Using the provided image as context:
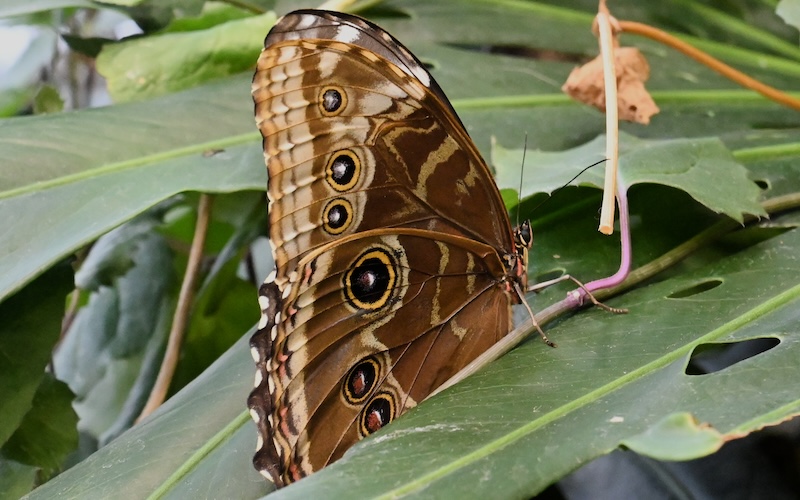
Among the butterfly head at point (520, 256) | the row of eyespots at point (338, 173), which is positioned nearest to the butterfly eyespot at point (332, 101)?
the row of eyespots at point (338, 173)

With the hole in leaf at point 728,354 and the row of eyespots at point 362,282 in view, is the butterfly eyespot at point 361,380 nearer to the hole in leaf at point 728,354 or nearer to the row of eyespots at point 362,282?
the row of eyespots at point 362,282

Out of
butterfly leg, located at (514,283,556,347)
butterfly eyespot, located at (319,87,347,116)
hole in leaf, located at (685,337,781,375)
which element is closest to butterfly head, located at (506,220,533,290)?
butterfly leg, located at (514,283,556,347)

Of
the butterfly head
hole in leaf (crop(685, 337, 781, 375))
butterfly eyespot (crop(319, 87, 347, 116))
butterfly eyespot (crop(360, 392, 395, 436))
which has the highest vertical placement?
butterfly eyespot (crop(319, 87, 347, 116))

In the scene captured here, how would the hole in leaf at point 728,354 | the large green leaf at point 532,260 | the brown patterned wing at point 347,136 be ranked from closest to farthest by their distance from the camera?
the large green leaf at point 532,260, the brown patterned wing at point 347,136, the hole in leaf at point 728,354

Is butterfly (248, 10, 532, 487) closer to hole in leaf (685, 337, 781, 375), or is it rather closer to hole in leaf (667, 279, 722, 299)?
hole in leaf (667, 279, 722, 299)

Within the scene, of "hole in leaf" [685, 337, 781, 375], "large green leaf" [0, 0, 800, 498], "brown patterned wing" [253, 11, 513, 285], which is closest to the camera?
"large green leaf" [0, 0, 800, 498]

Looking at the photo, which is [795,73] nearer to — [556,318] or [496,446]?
[556,318]
